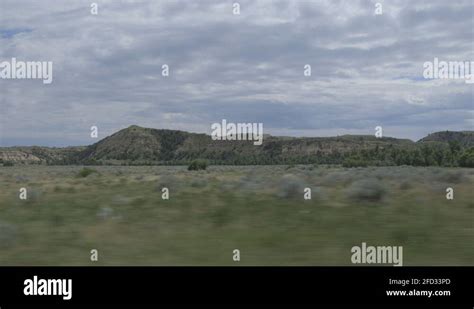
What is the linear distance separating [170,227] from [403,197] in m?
5.97

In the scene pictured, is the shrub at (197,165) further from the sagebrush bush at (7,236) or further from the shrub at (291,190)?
the sagebrush bush at (7,236)

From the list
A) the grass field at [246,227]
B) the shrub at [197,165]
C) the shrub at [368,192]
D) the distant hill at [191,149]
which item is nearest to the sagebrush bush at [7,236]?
the grass field at [246,227]

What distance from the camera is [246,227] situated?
9.46m

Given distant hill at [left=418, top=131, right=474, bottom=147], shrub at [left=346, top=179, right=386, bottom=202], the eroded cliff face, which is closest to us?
shrub at [left=346, top=179, right=386, bottom=202]

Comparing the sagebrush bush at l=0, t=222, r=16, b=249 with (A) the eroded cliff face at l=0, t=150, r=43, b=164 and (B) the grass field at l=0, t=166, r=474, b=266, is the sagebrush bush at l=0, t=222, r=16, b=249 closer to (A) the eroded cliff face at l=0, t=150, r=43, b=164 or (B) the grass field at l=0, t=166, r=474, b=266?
(B) the grass field at l=0, t=166, r=474, b=266

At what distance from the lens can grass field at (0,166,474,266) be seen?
7695mm

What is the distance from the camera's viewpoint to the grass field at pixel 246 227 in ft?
25.2
